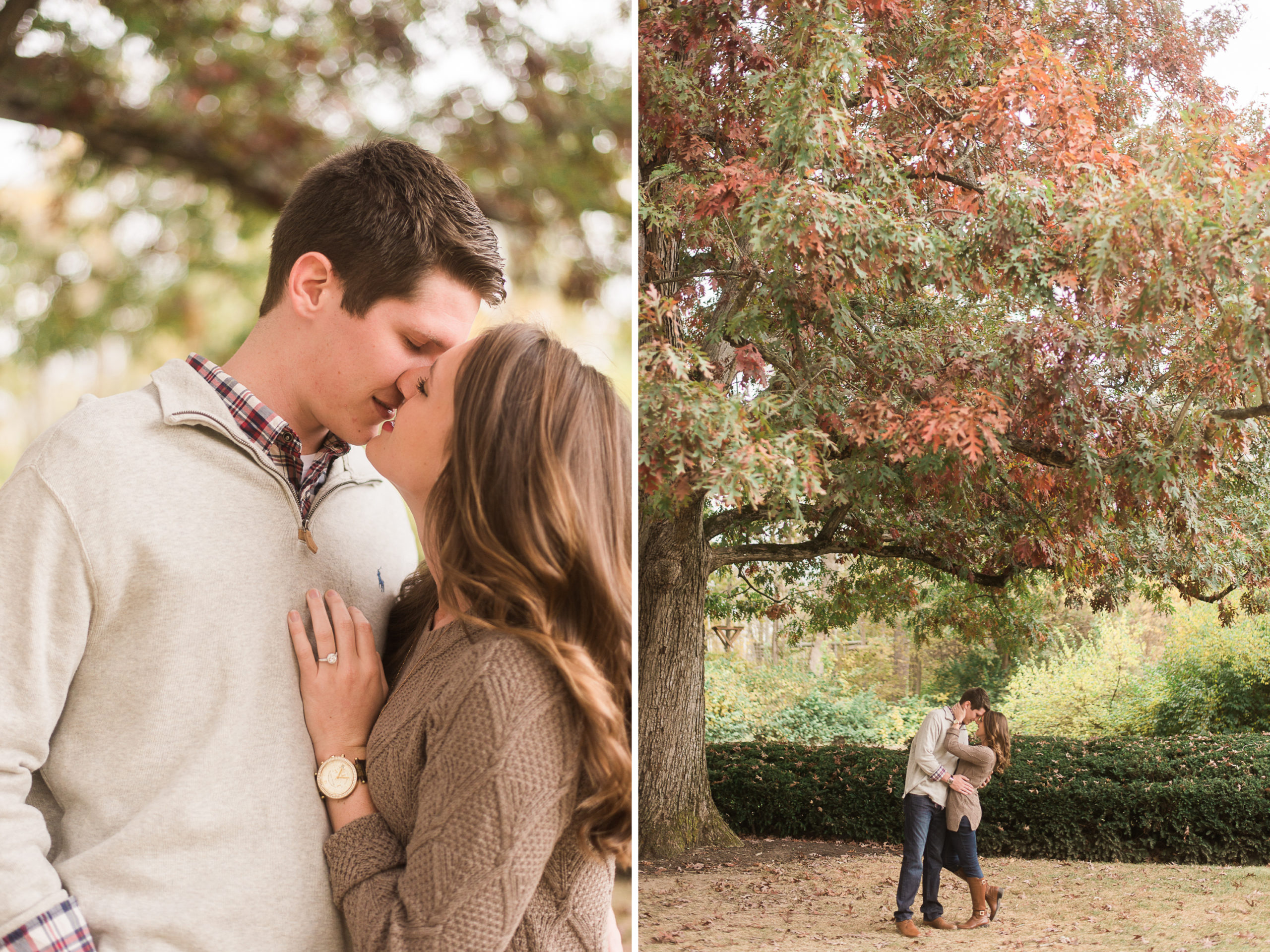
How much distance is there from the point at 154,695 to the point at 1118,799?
9.02 feet

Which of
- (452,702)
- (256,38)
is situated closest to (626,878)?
(452,702)

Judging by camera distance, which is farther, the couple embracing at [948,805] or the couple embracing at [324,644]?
the couple embracing at [948,805]

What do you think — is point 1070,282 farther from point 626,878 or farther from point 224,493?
point 224,493

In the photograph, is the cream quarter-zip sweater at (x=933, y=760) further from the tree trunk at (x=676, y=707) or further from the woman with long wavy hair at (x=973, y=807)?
the tree trunk at (x=676, y=707)

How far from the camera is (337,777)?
41.7 inches

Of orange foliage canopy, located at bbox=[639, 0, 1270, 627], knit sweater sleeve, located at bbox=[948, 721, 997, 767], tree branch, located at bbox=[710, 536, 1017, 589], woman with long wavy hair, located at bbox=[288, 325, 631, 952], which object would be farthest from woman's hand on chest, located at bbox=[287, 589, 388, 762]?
knit sweater sleeve, located at bbox=[948, 721, 997, 767]

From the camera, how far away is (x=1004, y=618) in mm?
2768

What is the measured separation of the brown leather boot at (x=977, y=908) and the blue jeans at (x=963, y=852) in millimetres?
18

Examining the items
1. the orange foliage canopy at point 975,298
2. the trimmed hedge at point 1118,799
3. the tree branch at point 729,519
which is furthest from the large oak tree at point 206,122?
the trimmed hedge at point 1118,799

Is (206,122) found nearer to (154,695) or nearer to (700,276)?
(154,695)

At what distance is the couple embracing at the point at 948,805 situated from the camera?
2.69 meters

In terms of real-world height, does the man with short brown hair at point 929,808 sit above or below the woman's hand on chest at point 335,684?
below

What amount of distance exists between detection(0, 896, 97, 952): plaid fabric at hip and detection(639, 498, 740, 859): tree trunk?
2.18 m

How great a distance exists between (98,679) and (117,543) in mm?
146
